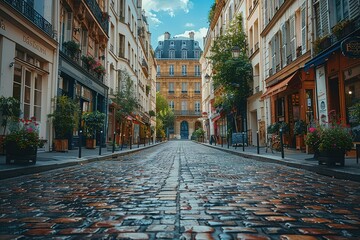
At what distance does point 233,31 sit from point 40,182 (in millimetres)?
22187

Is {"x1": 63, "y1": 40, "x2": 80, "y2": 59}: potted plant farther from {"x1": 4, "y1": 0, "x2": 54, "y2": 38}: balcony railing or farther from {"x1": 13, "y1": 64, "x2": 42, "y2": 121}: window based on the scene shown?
{"x1": 13, "y1": 64, "x2": 42, "y2": 121}: window

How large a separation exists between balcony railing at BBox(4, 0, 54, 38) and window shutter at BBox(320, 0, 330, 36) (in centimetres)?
1112

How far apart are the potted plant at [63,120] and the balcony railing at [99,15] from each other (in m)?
7.24

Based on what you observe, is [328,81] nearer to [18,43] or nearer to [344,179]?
[344,179]

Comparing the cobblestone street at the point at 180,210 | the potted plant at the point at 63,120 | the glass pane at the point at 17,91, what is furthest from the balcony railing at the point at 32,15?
the cobblestone street at the point at 180,210

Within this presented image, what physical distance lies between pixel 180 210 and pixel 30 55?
11.2m

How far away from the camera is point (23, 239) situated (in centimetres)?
232

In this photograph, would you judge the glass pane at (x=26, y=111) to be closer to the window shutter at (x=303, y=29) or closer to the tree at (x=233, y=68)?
the window shutter at (x=303, y=29)

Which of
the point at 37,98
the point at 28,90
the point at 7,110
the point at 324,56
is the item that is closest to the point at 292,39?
the point at 324,56

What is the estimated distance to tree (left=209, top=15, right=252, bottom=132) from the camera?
22.4m

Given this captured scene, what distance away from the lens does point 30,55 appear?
1203 centimetres

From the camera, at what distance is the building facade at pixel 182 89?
7238cm

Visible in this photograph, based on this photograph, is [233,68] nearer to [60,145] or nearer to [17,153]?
[60,145]

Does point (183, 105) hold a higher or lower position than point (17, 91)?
higher
